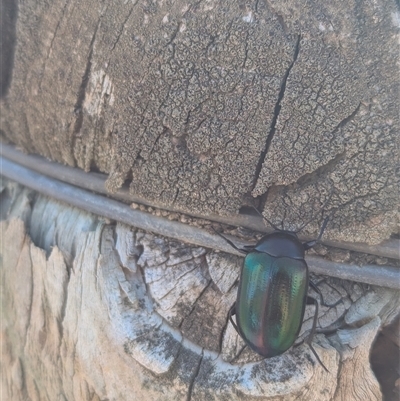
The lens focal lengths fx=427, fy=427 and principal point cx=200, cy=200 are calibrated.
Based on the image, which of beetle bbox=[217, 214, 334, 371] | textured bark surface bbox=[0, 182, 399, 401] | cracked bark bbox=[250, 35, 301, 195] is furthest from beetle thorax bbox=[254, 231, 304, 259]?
cracked bark bbox=[250, 35, 301, 195]

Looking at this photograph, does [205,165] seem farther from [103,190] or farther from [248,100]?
[103,190]

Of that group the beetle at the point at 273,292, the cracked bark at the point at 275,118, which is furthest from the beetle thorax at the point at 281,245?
the cracked bark at the point at 275,118

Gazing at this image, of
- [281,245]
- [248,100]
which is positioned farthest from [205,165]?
[281,245]

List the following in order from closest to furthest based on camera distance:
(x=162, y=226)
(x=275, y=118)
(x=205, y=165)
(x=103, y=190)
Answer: (x=275, y=118)
(x=205, y=165)
(x=162, y=226)
(x=103, y=190)

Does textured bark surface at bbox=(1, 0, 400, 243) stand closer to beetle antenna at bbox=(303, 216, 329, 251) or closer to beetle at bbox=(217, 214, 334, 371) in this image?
beetle antenna at bbox=(303, 216, 329, 251)

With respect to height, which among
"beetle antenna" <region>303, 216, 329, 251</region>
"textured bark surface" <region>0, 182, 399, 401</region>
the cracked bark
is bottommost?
"textured bark surface" <region>0, 182, 399, 401</region>

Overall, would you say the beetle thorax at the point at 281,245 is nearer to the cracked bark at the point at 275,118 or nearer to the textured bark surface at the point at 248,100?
the textured bark surface at the point at 248,100
